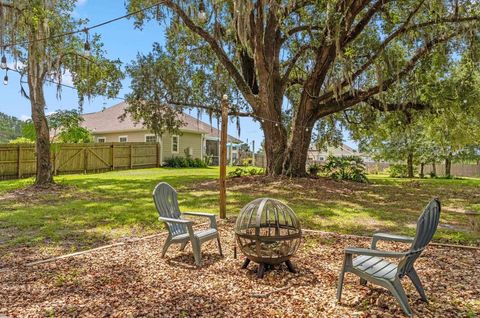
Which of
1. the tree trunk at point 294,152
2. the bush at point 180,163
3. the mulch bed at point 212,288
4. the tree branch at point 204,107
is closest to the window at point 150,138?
the bush at point 180,163

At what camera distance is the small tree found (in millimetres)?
9047

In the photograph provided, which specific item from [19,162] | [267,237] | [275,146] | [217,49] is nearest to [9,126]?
[19,162]

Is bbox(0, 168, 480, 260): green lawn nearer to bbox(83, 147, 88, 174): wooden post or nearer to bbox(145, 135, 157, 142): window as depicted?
bbox(83, 147, 88, 174): wooden post

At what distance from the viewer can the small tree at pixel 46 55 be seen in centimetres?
905

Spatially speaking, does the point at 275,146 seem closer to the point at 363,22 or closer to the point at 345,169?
the point at 345,169

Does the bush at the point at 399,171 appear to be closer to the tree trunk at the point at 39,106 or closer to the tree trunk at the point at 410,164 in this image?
the tree trunk at the point at 410,164

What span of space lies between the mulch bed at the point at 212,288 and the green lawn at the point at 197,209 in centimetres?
104

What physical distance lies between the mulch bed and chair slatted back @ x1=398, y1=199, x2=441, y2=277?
0.38 m

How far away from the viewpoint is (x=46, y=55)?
9977 millimetres

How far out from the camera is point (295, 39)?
12.7 metres

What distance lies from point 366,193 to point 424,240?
785 cm

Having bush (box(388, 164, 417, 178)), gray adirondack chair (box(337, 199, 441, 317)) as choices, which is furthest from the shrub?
gray adirondack chair (box(337, 199, 441, 317))

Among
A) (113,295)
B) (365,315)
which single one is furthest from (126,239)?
(365,315)

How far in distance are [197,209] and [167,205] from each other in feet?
9.11
